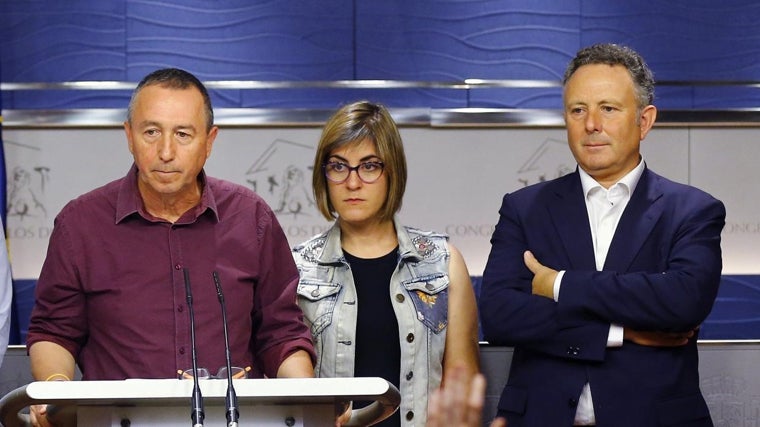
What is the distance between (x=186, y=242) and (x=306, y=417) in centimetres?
76

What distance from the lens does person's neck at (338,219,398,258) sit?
3.03 meters

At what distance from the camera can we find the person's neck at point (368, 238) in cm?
303

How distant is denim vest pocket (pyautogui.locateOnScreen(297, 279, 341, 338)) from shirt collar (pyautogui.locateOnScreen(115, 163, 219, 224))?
428 mm

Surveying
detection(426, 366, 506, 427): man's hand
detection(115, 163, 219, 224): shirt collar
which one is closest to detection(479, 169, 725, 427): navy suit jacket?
detection(115, 163, 219, 224): shirt collar

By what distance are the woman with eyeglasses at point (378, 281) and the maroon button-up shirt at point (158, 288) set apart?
29 centimetres

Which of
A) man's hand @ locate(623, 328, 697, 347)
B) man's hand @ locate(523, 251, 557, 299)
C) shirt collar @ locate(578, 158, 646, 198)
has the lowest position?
man's hand @ locate(623, 328, 697, 347)

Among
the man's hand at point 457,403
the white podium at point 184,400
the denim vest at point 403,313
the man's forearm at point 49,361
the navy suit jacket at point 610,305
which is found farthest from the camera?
the denim vest at point 403,313

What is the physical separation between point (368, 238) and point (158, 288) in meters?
0.72

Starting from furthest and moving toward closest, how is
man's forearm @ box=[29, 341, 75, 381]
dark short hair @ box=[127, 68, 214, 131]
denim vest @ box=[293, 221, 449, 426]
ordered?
denim vest @ box=[293, 221, 449, 426] → dark short hair @ box=[127, 68, 214, 131] → man's forearm @ box=[29, 341, 75, 381]

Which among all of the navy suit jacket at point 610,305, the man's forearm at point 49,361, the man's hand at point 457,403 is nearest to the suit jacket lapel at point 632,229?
the navy suit jacket at point 610,305

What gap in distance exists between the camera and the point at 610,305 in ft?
8.72

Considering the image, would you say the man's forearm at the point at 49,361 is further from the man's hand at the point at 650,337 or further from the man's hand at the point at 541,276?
the man's hand at the point at 650,337

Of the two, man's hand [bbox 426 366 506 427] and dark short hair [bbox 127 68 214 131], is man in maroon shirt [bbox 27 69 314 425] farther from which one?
man's hand [bbox 426 366 506 427]

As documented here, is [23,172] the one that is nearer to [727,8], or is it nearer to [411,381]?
[411,381]
